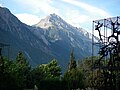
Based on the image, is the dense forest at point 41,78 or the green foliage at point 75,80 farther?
the green foliage at point 75,80

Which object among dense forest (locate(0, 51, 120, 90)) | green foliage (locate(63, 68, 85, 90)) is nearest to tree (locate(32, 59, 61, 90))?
dense forest (locate(0, 51, 120, 90))

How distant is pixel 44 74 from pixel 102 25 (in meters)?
30.1

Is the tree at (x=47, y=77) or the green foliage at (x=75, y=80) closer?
the tree at (x=47, y=77)

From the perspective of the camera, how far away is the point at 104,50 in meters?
29.2

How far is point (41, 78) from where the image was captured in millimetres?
56781

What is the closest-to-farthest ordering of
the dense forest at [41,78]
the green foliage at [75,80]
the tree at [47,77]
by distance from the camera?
1. the dense forest at [41,78]
2. the tree at [47,77]
3. the green foliage at [75,80]

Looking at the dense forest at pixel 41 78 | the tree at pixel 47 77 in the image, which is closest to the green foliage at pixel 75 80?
the dense forest at pixel 41 78

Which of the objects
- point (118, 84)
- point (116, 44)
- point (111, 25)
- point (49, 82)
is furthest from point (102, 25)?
point (49, 82)

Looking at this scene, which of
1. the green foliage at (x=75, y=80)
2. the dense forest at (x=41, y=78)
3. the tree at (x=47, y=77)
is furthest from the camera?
the green foliage at (x=75, y=80)

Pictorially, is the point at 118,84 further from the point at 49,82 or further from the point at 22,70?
the point at 22,70

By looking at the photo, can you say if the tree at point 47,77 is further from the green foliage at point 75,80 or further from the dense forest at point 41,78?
the green foliage at point 75,80

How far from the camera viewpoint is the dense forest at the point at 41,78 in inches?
1268

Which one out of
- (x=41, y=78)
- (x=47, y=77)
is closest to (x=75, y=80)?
(x=47, y=77)

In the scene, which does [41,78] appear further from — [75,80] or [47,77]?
[75,80]
